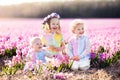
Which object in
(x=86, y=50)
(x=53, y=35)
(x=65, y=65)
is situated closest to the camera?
(x=65, y=65)

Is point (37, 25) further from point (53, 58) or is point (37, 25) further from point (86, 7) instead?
point (53, 58)

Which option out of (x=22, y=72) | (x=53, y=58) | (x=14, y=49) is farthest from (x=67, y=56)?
Answer: (x=14, y=49)

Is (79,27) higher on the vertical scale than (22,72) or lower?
higher

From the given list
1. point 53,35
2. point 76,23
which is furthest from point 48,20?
point 76,23

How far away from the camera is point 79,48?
836 cm

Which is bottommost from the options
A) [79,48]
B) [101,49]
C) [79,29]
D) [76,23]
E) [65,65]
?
[65,65]

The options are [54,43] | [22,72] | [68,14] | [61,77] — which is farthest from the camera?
[68,14]

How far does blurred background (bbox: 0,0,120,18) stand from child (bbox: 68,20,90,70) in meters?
5.38

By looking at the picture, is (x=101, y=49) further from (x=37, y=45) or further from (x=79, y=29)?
(x=37, y=45)

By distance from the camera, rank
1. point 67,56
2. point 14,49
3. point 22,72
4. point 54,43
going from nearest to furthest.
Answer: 1. point 22,72
2. point 67,56
3. point 54,43
4. point 14,49

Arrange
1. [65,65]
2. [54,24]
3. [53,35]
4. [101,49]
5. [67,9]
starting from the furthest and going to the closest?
[67,9], [101,49], [53,35], [54,24], [65,65]

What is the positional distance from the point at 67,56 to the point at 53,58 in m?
0.26

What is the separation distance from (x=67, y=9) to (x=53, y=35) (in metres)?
6.37

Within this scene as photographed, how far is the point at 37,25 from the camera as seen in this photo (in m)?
13.2
